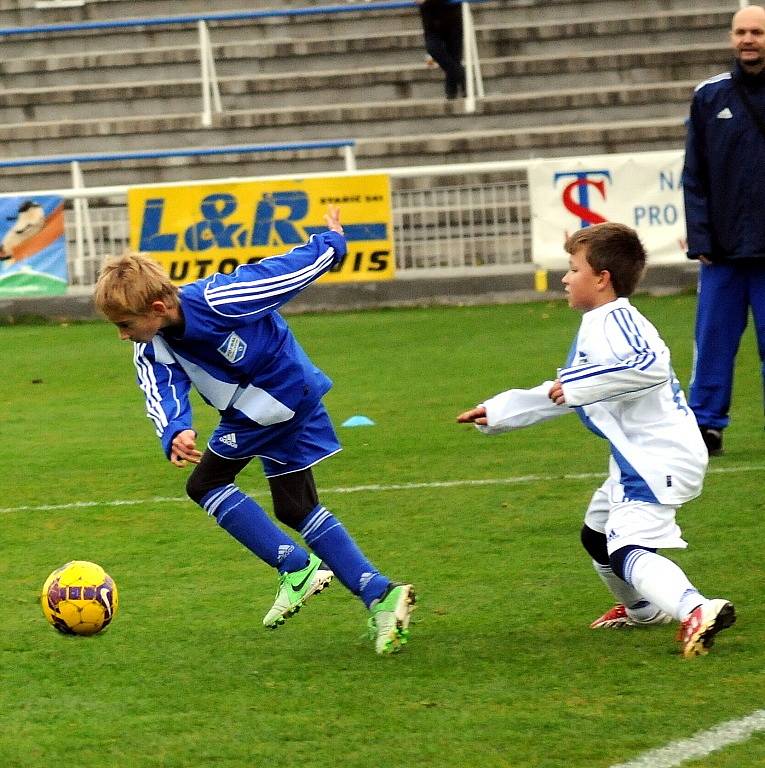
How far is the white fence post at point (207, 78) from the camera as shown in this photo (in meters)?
19.5

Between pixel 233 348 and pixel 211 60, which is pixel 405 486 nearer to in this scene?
pixel 233 348

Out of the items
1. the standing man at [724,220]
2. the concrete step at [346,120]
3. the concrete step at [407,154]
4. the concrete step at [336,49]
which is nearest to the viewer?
the standing man at [724,220]

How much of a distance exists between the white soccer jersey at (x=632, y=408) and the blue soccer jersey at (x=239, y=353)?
28.9 inches

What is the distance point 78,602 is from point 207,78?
15.5 metres

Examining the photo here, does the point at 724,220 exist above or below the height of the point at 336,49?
below

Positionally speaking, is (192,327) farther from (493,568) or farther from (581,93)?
(581,93)

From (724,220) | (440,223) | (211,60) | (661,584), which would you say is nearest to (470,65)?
(211,60)

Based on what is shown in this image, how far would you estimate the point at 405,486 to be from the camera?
7.57 meters

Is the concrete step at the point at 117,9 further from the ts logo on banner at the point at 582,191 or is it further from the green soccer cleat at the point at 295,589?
the green soccer cleat at the point at 295,589

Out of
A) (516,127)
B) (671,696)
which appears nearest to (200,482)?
(671,696)

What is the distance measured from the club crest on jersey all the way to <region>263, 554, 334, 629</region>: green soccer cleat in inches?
27.4

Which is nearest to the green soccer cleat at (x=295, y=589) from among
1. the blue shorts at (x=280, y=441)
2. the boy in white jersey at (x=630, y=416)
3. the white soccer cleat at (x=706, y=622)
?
the blue shorts at (x=280, y=441)

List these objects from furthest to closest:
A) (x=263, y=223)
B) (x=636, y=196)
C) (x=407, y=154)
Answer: (x=407, y=154)
(x=263, y=223)
(x=636, y=196)

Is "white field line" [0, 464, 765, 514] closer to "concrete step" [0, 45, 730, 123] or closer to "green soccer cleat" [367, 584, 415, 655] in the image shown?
"green soccer cleat" [367, 584, 415, 655]
